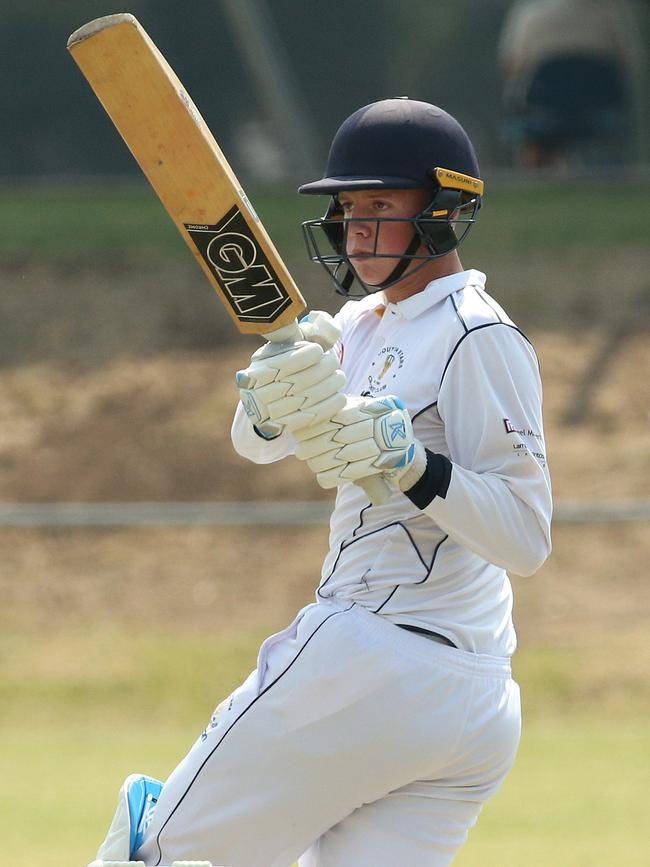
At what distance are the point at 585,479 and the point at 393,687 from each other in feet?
24.3

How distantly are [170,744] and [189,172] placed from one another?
493 centimetres

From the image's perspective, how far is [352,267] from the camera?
282cm

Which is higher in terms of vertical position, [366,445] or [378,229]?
[378,229]

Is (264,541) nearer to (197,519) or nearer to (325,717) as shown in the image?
(197,519)

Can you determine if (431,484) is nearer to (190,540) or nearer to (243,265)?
(243,265)

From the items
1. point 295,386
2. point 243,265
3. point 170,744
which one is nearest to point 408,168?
point 243,265

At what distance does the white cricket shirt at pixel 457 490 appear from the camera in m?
2.61

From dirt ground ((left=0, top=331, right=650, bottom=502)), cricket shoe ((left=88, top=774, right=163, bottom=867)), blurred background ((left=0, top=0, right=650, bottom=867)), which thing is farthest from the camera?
dirt ground ((left=0, top=331, right=650, bottom=502))

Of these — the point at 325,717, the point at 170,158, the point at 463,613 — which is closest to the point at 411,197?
the point at 170,158

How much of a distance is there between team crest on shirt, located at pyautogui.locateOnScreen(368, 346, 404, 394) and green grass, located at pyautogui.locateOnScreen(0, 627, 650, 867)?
110 inches

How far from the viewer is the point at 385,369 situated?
9.21 ft

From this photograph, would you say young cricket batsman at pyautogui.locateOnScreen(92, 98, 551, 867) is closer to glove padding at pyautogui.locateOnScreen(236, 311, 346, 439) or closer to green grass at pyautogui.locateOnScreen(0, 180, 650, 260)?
glove padding at pyautogui.locateOnScreen(236, 311, 346, 439)

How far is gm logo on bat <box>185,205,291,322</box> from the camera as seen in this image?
2.70 meters

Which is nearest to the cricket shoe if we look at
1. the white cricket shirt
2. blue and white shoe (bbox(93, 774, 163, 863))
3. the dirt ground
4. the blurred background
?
blue and white shoe (bbox(93, 774, 163, 863))
